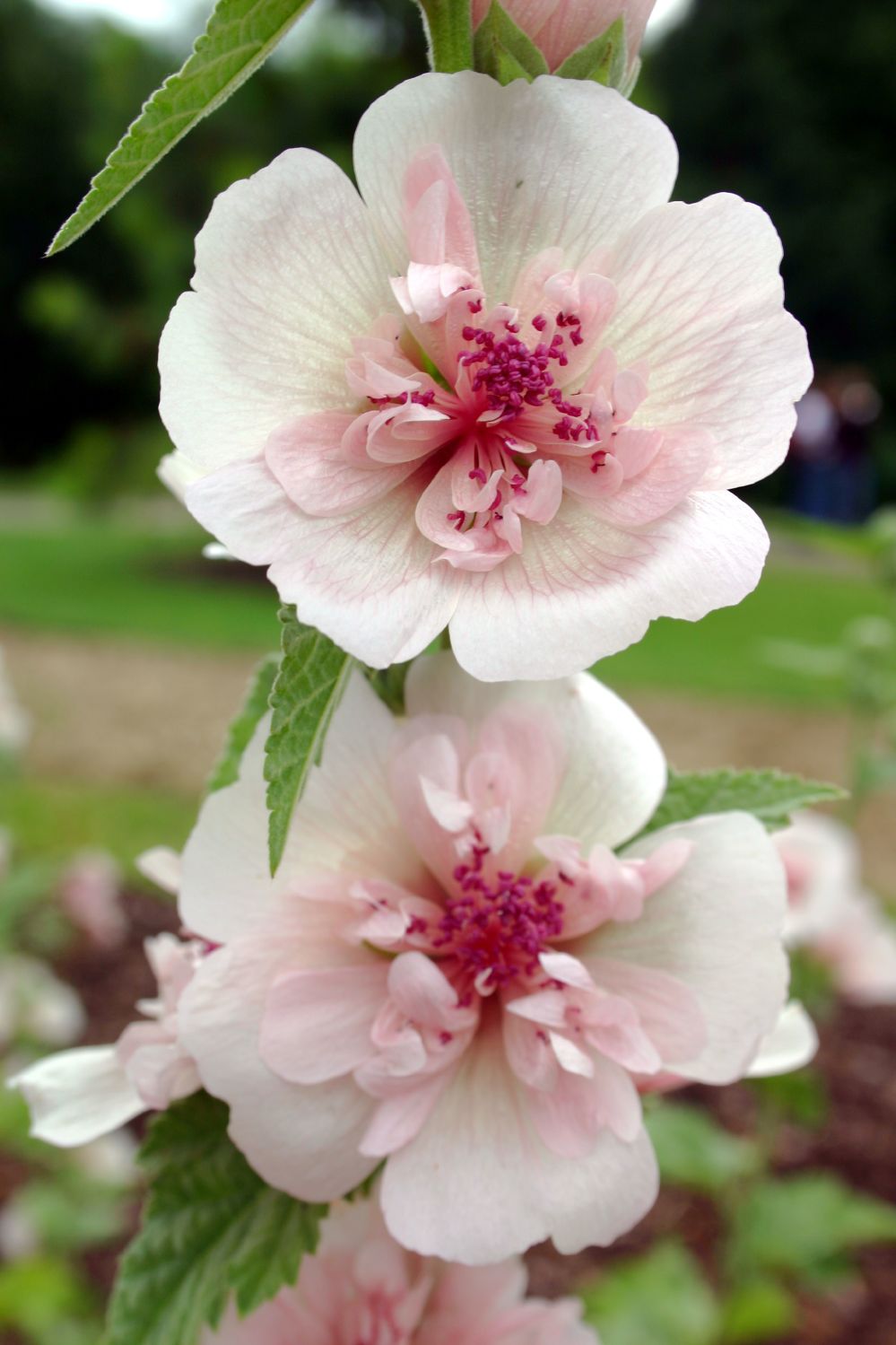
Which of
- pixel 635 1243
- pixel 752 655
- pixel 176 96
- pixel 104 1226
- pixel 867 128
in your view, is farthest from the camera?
pixel 867 128

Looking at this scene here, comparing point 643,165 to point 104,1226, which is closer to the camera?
point 643,165

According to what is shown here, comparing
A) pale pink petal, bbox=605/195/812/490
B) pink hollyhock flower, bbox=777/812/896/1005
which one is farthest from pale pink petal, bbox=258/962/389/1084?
pink hollyhock flower, bbox=777/812/896/1005

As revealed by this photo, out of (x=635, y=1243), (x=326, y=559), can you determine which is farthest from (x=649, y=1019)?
(x=635, y=1243)

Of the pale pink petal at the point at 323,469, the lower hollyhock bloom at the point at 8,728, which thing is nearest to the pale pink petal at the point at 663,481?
the pale pink petal at the point at 323,469

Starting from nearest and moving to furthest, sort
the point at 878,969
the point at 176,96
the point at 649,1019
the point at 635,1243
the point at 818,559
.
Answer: the point at 176,96 → the point at 649,1019 → the point at 878,969 → the point at 635,1243 → the point at 818,559

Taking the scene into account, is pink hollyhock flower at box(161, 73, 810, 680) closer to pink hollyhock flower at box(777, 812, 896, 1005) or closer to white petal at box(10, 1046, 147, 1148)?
white petal at box(10, 1046, 147, 1148)

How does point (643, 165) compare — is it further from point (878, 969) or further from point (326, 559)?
point (878, 969)

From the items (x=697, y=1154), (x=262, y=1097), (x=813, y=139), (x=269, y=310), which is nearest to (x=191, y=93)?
(x=269, y=310)
